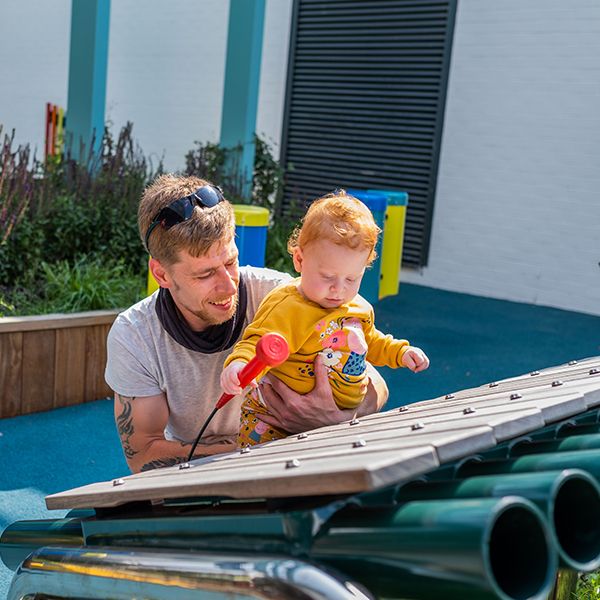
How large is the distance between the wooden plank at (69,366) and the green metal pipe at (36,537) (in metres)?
3.05

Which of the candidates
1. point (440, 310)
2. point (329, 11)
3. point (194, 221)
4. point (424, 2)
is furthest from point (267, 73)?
point (194, 221)

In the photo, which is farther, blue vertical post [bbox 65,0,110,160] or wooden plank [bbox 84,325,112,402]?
blue vertical post [bbox 65,0,110,160]

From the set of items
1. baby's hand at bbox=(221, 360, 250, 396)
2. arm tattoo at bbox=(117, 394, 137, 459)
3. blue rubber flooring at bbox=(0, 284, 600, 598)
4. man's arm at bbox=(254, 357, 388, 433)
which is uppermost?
baby's hand at bbox=(221, 360, 250, 396)

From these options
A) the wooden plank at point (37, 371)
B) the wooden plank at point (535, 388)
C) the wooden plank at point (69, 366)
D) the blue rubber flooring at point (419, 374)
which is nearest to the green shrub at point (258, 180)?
the blue rubber flooring at point (419, 374)

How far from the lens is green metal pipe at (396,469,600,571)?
1.20m

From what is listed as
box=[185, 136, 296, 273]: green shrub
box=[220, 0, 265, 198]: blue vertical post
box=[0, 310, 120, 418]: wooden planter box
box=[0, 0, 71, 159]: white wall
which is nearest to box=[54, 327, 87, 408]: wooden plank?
box=[0, 310, 120, 418]: wooden planter box

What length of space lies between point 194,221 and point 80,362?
3124mm

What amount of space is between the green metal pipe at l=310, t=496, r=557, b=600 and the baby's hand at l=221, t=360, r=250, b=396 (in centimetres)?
69

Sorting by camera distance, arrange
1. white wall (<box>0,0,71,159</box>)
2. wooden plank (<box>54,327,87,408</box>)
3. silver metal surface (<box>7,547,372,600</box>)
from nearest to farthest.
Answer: silver metal surface (<box>7,547,372,600</box>) → wooden plank (<box>54,327,87,408</box>) → white wall (<box>0,0,71,159</box>)

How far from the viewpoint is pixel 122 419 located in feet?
8.44

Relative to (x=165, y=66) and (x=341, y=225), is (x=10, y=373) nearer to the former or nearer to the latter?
(x=341, y=225)

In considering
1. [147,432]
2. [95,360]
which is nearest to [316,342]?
[147,432]

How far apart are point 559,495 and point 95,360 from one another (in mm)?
4308

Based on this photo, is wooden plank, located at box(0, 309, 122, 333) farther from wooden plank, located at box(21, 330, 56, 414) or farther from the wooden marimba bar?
the wooden marimba bar
